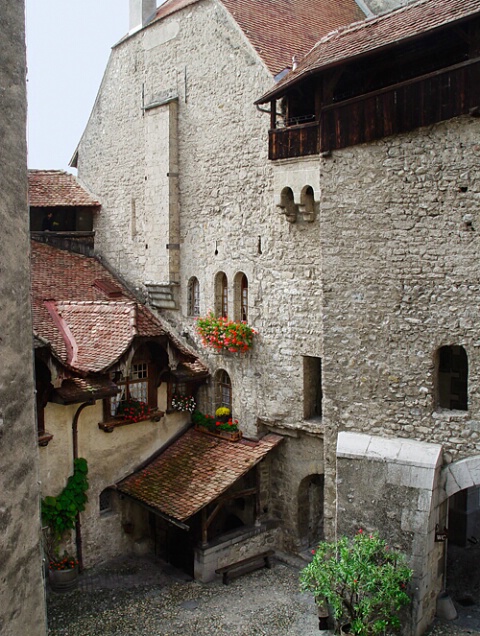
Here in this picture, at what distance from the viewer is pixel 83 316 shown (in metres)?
17.0

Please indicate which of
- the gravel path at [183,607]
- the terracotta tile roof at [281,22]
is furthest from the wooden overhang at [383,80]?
the gravel path at [183,607]

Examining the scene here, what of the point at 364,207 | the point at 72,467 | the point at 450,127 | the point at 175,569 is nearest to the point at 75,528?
the point at 72,467

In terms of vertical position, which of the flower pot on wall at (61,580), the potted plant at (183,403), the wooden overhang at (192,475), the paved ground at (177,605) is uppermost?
the potted plant at (183,403)

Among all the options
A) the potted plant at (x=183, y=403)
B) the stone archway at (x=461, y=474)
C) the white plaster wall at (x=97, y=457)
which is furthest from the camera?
the potted plant at (x=183, y=403)

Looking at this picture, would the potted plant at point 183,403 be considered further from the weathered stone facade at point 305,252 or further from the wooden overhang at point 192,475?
the wooden overhang at point 192,475

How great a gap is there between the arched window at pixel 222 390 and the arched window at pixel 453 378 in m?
5.53

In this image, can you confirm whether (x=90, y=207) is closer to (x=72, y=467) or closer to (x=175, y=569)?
(x=72, y=467)

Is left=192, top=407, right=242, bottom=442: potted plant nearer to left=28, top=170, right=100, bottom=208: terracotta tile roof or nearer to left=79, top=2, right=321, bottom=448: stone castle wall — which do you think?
left=79, top=2, right=321, bottom=448: stone castle wall

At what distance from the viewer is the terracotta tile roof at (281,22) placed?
16578 mm

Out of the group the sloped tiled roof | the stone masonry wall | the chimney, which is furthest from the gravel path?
the chimney

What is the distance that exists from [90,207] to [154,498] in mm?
9844

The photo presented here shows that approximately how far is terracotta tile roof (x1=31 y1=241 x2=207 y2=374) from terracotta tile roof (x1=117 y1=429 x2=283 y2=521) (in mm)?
2118

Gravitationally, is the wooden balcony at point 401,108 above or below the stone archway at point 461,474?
above

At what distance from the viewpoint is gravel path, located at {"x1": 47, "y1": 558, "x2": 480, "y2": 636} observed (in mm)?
13172
